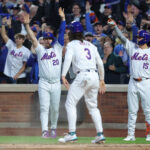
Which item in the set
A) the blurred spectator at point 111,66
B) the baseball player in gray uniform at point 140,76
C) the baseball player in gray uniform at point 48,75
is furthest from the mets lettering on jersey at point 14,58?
the baseball player in gray uniform at point 140,76

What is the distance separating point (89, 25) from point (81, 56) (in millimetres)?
4632

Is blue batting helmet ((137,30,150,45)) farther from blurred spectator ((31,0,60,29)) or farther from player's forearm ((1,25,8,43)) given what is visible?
blurred spectator ((31,0,60,29))

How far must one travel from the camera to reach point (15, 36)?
12.1m

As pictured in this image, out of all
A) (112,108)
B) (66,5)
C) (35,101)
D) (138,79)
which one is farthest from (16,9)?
(138,79)

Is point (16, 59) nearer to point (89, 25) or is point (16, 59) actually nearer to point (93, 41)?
point (93, 41)

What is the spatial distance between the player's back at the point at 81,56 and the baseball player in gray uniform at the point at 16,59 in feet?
12.9

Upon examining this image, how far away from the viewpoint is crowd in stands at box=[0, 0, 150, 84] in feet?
38.5

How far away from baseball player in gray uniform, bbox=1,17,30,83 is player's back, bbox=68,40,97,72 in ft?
12.9

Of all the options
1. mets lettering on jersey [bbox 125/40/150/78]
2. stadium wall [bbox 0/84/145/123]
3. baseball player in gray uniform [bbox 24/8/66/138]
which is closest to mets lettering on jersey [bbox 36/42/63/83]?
baseball player in gray uniform [bbox 24/8/66/138]

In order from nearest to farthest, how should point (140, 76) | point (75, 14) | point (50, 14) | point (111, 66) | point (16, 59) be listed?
point (140, 76), point (111, 66), point (16, 59), point (75, 14), point (50, 14)

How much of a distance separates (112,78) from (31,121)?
2193 millimetres

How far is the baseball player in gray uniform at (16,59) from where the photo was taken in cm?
1205

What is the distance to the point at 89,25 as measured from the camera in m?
12.8

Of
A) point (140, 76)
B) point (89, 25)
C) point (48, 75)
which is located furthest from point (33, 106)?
point (140, 76)
